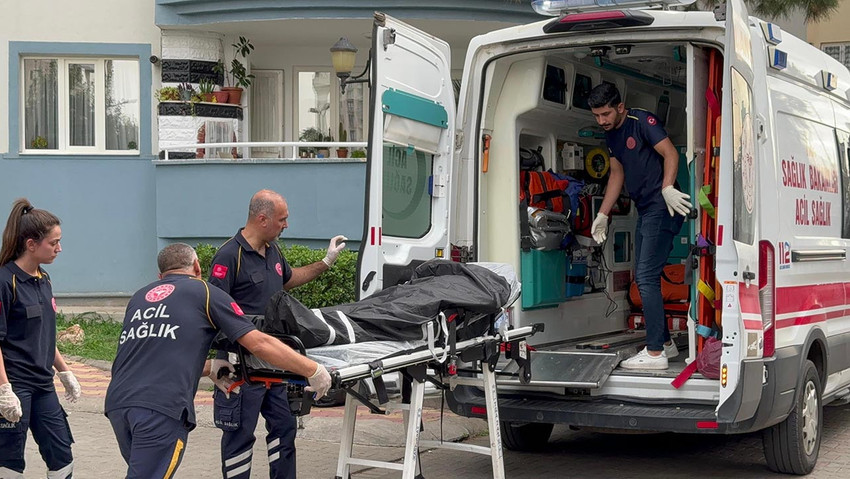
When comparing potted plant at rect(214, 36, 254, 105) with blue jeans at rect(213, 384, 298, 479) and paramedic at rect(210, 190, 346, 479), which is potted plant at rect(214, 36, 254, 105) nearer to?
paramedic at rect(210, 190, 346, 479)

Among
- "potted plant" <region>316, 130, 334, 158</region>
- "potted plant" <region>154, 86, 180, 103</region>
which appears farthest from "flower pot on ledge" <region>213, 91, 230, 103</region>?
"potted plant" <region>316, 130, 334, 158</region>

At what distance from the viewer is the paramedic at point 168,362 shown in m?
4.79

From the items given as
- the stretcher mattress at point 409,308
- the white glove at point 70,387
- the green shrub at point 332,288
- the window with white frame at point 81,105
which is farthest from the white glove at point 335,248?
the window with white frame at point 81,105

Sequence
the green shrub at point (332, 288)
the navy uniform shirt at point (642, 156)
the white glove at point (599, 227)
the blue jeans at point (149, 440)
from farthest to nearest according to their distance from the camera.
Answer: the green shrub at point (332, 288)
the white glove at point (599, 227)
the navy uniform shirt at point (642, 156)
the blue jeans at point (149, 440)

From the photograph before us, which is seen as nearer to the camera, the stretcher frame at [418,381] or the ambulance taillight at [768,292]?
the stretcher frame at [418,381]

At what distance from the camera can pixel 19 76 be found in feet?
47.3

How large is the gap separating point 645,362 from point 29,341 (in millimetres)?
3634

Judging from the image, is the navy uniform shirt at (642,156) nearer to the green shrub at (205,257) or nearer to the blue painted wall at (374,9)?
the green shrub at (205,257)

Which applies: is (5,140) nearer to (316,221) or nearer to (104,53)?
(104,53)

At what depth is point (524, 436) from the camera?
313 inches

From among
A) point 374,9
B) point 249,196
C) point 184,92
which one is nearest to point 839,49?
point 374,9

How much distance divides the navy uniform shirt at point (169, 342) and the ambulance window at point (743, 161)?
8.91 ft

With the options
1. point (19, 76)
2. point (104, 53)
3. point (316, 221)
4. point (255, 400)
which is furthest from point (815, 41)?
point (255, 400)

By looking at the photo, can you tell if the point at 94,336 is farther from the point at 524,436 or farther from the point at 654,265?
the point at 654,265
